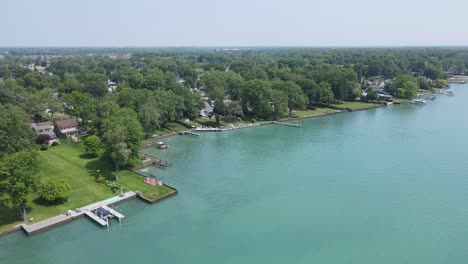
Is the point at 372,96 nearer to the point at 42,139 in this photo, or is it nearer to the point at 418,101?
the point at 418,101

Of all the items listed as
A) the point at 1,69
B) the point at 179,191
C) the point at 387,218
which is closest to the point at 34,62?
the point at 1,69

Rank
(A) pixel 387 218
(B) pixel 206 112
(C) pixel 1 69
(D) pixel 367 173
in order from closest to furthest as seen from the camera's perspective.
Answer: (A) pixel 387 218, (D) pixel 367 173, (B) pixel 206 112, (C) pixel 1 69

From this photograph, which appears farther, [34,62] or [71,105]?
[34,62]

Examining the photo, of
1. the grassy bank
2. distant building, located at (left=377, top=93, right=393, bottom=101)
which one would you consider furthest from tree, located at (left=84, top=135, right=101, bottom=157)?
distant building, located at (left=377, top=93, right=393, bottom=101)

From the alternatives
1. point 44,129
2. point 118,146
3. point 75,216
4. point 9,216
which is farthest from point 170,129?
point 9,216

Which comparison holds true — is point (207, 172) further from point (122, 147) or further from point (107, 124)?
point (107, 124)
